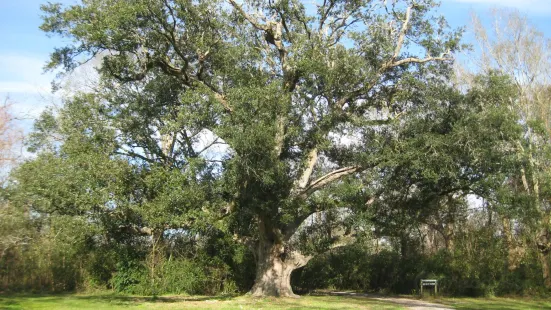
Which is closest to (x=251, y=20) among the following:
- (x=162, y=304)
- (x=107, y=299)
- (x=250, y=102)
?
(x=250, y=102)

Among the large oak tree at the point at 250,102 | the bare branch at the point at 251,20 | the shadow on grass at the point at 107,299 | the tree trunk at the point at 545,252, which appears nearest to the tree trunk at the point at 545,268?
the tree trunk at the point at 545,252

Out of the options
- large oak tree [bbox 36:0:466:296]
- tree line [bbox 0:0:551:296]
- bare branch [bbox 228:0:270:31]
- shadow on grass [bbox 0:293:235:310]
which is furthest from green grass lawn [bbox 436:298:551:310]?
bare branch [bbox 228:0:270:31]

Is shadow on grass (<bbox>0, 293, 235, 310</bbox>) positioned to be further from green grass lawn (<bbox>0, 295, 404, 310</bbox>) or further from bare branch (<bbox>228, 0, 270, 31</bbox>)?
bare branch (<bbox>228, 0, 270, 31</bbox>)

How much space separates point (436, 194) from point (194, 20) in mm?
12248

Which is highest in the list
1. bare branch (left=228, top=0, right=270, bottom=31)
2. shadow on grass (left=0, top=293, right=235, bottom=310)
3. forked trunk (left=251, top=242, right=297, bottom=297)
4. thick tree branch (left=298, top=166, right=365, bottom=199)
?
bare branch (left=228, top=0, right=270, bottom=31)

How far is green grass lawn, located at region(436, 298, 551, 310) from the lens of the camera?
17.7 metres

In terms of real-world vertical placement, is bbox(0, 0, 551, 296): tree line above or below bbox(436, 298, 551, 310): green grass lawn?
above

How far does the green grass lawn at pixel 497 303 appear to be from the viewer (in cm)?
1769

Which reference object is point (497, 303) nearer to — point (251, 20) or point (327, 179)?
point (327, 179)

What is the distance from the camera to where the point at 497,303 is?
65.7 ft

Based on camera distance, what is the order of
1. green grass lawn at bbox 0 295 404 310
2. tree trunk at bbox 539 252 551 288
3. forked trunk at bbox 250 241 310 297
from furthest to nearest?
tree trunk at bbox 539 252 551 288
forked trunk at bbox 250 241 310 297
green grass lawn at bbox 0 295 404 310

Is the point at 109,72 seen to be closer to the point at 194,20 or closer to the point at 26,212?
the point at 194,20

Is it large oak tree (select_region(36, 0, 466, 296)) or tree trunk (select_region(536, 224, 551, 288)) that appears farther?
tree trunk (select_region(536, 224, 551, 288))

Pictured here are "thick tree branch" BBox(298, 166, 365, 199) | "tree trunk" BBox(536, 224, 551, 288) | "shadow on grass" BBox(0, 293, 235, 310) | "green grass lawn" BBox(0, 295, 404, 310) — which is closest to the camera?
"green grass lawn" BBox(0, 295, 404, 310)
